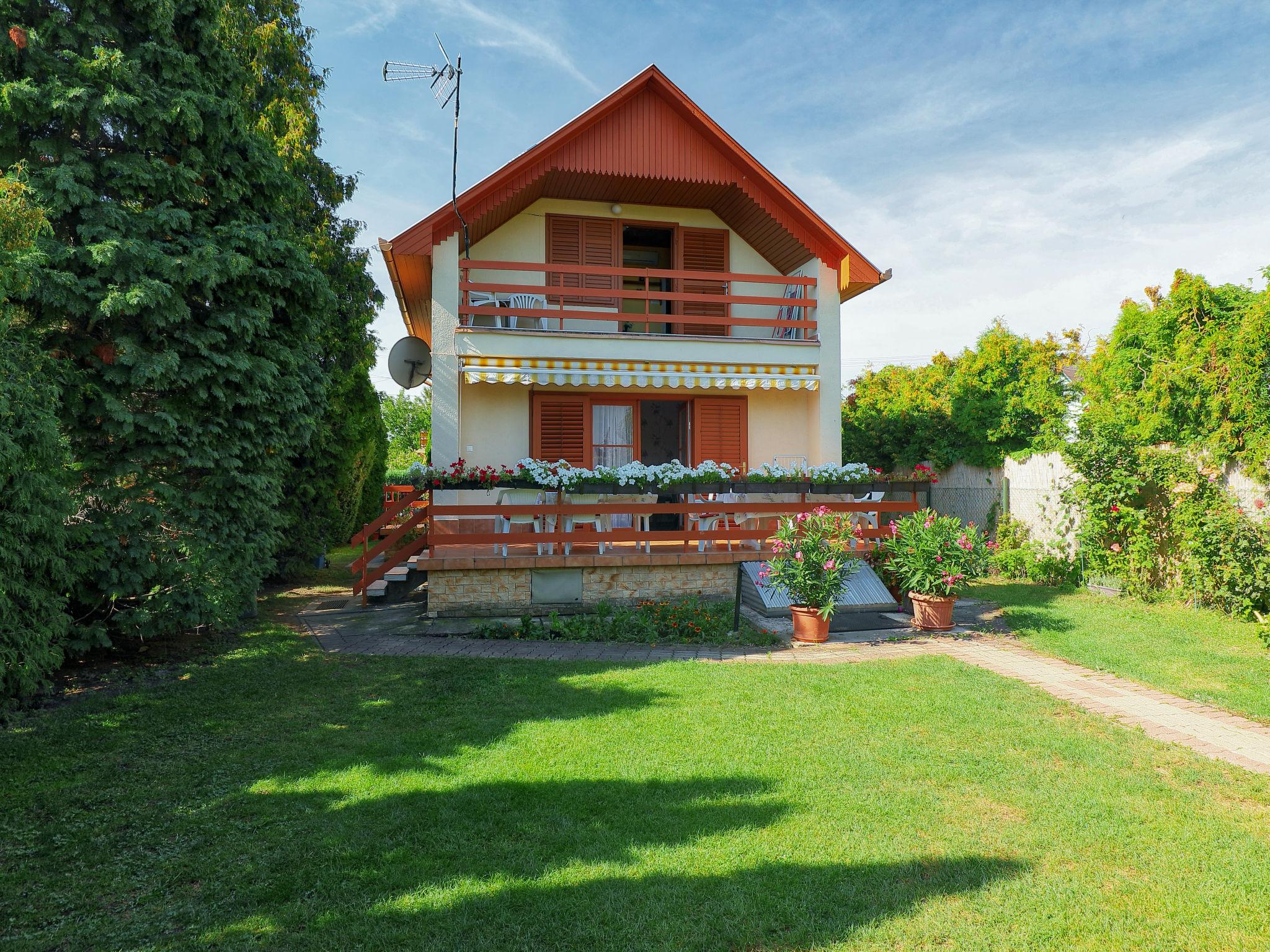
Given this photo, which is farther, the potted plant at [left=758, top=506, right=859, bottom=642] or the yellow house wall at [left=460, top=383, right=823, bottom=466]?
the yellow house wall at [left=460, top=383, right=823, bottom=466]

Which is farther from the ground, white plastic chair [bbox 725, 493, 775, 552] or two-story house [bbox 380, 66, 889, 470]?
two-story house [bbox 380, 66, 889, 470]

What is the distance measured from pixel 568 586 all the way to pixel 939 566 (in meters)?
5.73

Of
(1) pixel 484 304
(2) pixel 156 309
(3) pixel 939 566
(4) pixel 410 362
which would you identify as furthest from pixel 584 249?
(3) pixel 939 566

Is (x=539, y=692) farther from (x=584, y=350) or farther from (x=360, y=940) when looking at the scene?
(x=584, y=350)

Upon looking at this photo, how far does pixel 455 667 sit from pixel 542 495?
3873mm

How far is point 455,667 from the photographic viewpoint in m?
8.53

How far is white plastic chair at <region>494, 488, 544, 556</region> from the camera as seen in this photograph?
1155 cm

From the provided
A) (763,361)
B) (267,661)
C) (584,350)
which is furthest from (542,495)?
(763,361)

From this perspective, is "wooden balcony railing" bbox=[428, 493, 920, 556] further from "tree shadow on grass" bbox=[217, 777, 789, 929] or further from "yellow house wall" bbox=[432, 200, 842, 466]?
"tree shadow on grass" bbox=[217, 777, 789, 929]

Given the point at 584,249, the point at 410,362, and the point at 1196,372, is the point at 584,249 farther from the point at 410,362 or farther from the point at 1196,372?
the point at 1196,372

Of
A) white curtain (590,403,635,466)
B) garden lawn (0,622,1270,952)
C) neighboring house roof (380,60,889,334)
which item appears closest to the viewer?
garden lawn (0,622,1270,952)

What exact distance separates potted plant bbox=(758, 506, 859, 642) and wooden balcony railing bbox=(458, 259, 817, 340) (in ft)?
17.9

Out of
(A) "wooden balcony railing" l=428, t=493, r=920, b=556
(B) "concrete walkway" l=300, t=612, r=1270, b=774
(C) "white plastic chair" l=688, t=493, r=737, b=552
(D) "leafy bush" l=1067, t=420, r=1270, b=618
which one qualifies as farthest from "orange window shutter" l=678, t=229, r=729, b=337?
(B) "concrete walkway" l=300, t=612, r=1270, b=774

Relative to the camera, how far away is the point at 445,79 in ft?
44.2
